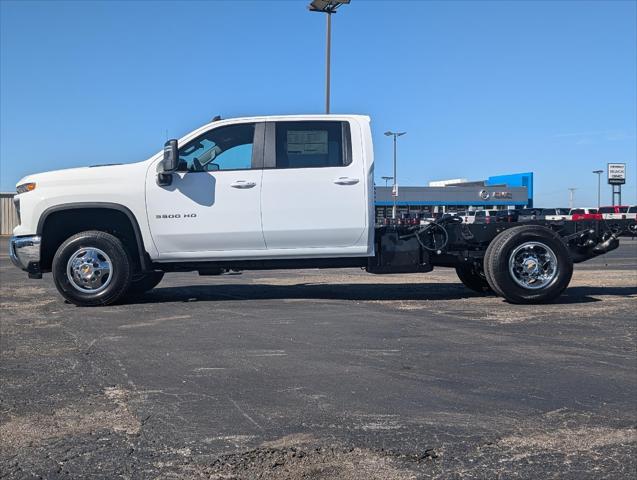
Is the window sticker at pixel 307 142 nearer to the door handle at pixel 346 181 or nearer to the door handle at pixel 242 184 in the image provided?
the door handle at pixel 346 181

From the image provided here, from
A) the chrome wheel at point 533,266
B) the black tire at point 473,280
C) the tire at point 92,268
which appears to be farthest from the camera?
the black tire at point 473,280

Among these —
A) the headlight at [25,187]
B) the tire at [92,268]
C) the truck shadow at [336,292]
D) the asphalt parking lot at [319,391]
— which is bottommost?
the asphalt parking lot at [319,391]

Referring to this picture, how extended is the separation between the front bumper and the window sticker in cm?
325

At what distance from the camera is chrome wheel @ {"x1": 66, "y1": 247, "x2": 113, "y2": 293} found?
8.44 m

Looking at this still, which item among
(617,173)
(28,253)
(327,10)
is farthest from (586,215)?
(617,173)

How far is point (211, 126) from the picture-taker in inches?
340

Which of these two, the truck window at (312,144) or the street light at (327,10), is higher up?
the street light at (327,10)

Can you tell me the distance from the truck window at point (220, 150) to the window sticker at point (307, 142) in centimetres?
49

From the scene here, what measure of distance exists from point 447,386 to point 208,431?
→ 1780 millimetres

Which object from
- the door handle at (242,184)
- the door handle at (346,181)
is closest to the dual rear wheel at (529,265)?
the door handle at (346,181)

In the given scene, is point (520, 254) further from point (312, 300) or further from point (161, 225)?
point (161, 225)

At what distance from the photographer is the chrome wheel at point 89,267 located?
8438 mm

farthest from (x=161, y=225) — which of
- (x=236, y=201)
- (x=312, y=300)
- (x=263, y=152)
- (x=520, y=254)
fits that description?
(x=520, y=254)

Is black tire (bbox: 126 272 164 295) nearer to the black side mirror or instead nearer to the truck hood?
the truck hood
